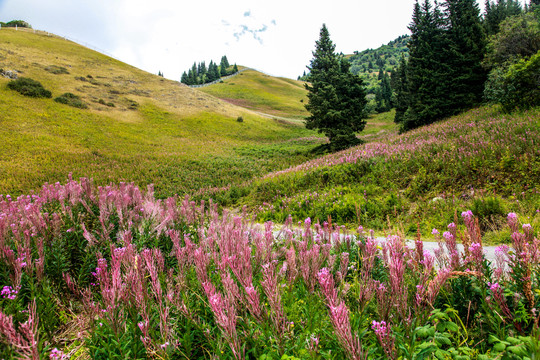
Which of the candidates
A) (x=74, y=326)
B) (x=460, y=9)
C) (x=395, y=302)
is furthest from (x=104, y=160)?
(x=460, y=9)

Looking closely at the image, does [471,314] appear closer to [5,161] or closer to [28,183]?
[28,183]

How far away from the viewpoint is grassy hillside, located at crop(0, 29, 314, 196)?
18.1 m

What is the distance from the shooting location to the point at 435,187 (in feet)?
25.2

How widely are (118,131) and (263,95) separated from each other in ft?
248

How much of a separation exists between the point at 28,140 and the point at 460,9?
45.8 m

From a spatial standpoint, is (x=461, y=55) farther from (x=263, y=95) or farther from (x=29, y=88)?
(x=263, y=95)

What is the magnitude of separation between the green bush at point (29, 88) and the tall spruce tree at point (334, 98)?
33.4 metres

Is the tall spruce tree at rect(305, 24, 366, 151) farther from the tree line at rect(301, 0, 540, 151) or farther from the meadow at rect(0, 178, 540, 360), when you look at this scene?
the meadow at rect(0, 178, 540, 360)

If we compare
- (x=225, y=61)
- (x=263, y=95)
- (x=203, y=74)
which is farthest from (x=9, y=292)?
(x=225, y=61)

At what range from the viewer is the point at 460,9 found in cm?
2767

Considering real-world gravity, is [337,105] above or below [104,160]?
above

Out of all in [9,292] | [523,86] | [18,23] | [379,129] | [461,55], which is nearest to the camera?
[9,292]

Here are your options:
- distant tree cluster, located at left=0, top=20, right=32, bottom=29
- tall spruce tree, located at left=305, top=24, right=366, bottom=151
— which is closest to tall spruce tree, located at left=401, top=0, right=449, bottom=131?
tall spruce tree, located at left=305, top=24, right=366, bottom=151

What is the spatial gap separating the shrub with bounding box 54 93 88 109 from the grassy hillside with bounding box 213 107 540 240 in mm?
34604
